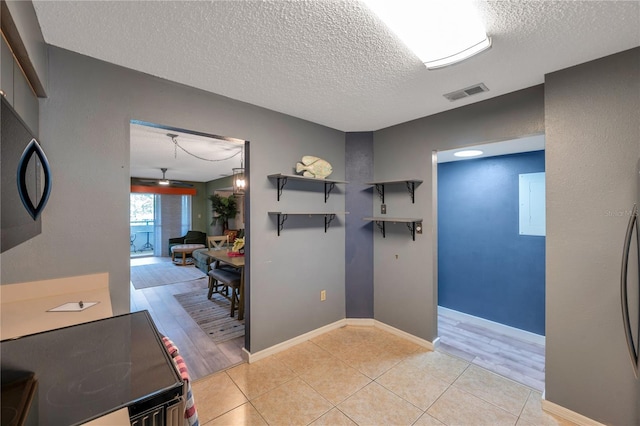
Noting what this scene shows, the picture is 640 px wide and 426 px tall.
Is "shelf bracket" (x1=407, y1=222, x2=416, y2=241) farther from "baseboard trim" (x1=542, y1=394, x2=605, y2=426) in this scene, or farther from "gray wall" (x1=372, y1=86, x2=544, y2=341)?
"baseboard trim" (x1=542, y1=394, x2=605, y2=426)

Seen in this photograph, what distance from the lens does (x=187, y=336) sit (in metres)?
3.16

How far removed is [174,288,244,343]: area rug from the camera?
3.24 metres

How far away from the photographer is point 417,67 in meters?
1.85

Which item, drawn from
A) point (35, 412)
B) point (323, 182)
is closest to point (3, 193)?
point (35, 412)

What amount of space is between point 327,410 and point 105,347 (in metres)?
1.57

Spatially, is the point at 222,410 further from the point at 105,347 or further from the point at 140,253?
the point at 140,253

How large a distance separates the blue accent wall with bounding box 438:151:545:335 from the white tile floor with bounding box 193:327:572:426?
4.31 feet

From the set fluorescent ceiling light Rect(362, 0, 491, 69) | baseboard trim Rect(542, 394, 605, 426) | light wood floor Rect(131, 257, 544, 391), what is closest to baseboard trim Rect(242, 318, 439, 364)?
light wood floor Rect(131, 257, 544, 391)

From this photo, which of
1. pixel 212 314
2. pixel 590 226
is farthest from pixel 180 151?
pixel 590 226

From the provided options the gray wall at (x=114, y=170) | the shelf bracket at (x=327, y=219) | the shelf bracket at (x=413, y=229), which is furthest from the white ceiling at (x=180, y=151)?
the shelf bracket at (x=413, y=229)

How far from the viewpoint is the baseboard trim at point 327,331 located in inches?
102

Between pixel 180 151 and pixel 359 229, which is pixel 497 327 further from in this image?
pixel 180 151

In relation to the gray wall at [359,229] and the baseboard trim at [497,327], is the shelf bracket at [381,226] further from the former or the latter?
the baseboard trim at [497,327]

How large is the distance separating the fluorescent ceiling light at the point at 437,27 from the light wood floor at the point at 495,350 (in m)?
2.64
